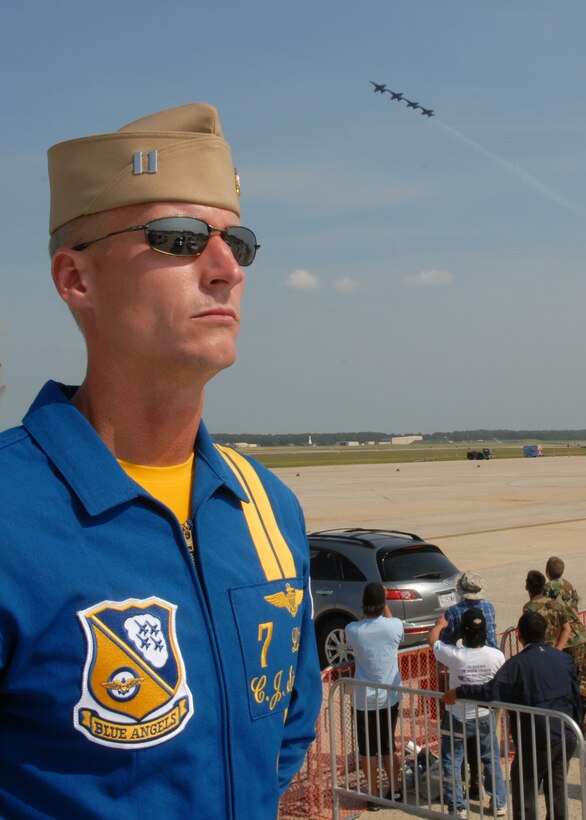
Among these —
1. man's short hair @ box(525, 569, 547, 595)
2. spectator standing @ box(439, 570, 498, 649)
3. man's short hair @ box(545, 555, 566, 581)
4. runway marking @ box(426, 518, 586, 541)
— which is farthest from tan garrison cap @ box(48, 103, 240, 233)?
runway marking @ box(426, 518, 586, 541)

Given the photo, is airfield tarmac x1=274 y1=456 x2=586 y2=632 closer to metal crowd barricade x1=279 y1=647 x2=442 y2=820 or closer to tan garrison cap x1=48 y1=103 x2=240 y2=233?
metal crowd barricade x1=279 y1=647 x2=442 y2=820

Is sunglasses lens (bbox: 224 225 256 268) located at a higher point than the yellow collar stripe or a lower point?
higher

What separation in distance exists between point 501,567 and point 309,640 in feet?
55.5

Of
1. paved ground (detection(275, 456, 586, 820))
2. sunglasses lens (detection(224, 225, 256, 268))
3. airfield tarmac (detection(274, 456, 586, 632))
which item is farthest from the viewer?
airfield tarmac (detection(274, 456, 586, 632))

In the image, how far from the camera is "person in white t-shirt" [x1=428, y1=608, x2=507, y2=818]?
6.48m

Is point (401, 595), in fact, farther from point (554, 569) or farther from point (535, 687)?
point (535, 687)

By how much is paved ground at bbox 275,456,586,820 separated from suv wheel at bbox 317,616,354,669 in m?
2.24

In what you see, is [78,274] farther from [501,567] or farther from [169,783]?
[501,567]

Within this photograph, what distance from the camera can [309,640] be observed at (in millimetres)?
2164

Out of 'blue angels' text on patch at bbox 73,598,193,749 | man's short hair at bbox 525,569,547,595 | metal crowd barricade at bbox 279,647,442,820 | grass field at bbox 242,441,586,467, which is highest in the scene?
grass field at bbox 242,441,586,467

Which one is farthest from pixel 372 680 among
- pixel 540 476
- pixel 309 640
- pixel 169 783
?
pixel 540 476

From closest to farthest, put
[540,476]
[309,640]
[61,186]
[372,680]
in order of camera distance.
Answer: [61,186], [309,640], [372,680], [540,476]

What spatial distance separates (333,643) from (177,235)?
10.7 metres

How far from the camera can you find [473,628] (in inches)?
279
